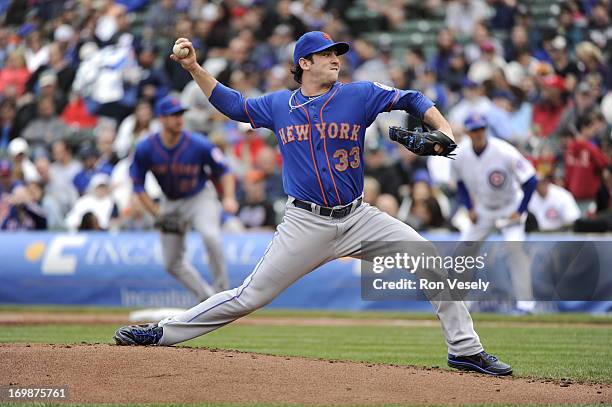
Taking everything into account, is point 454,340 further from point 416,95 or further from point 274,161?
point 274,161

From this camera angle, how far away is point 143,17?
71.6ft

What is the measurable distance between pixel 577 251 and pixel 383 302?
285 centimetres

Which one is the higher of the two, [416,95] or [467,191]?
[416,95]

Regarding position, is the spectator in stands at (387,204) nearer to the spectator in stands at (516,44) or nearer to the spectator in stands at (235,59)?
the spectator in stands at (516,44)

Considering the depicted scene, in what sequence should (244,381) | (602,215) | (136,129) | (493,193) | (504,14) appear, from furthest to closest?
(504,14) < (136,129) < (602,215) < (493,193) < (244,381)

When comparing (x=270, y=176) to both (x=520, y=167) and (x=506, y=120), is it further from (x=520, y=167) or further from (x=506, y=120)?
(x=520, y=167)

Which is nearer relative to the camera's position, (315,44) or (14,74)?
(315,44)

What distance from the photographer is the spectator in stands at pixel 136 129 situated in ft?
59.7

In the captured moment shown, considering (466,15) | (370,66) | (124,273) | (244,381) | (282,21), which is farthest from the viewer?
(282,21)

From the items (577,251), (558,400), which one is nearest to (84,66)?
(577,251)

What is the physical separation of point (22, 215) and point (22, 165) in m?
1.68

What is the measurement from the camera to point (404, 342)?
1005 centimetres

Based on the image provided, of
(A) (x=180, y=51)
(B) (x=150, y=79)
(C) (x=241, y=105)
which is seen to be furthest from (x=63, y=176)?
(A) (x=180, y=51)

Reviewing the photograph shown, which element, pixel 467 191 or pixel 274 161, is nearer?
pixel 467 191
